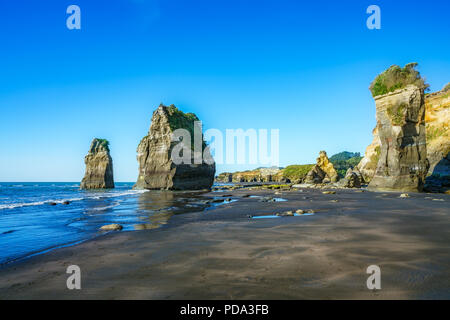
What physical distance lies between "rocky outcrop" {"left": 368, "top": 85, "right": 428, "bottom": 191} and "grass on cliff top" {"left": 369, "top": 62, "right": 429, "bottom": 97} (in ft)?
2.22

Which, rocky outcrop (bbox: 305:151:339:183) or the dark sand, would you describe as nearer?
the dark sand

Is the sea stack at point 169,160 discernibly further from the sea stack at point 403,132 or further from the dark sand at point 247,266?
the dark sand at point 247,266

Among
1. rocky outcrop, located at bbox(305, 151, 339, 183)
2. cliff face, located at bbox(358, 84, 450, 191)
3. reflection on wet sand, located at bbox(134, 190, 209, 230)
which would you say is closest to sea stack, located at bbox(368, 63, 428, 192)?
cliff face, located at bbox(358, 84, 450, 191)

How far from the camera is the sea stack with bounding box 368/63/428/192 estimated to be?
31.7 m

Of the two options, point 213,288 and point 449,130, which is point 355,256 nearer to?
point 213,288

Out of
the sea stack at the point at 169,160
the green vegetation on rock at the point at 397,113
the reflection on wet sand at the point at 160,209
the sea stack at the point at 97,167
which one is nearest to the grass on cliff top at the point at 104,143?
the sea stack at the point at 97,167

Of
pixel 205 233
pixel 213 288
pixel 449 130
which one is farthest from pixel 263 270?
pixel 449 130

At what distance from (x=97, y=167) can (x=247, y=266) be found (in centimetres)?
8595

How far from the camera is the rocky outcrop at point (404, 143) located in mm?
31573

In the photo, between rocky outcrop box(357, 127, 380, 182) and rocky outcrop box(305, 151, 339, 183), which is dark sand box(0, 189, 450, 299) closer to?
rocky outcrop box(357, 127, 380, 182)

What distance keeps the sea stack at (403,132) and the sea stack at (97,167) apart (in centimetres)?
7545

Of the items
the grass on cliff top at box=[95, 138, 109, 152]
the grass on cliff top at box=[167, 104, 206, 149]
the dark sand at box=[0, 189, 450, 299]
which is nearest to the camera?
the dark sand at box=[0, 189, 450, 299]

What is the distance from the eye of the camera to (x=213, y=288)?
4.21 metres
